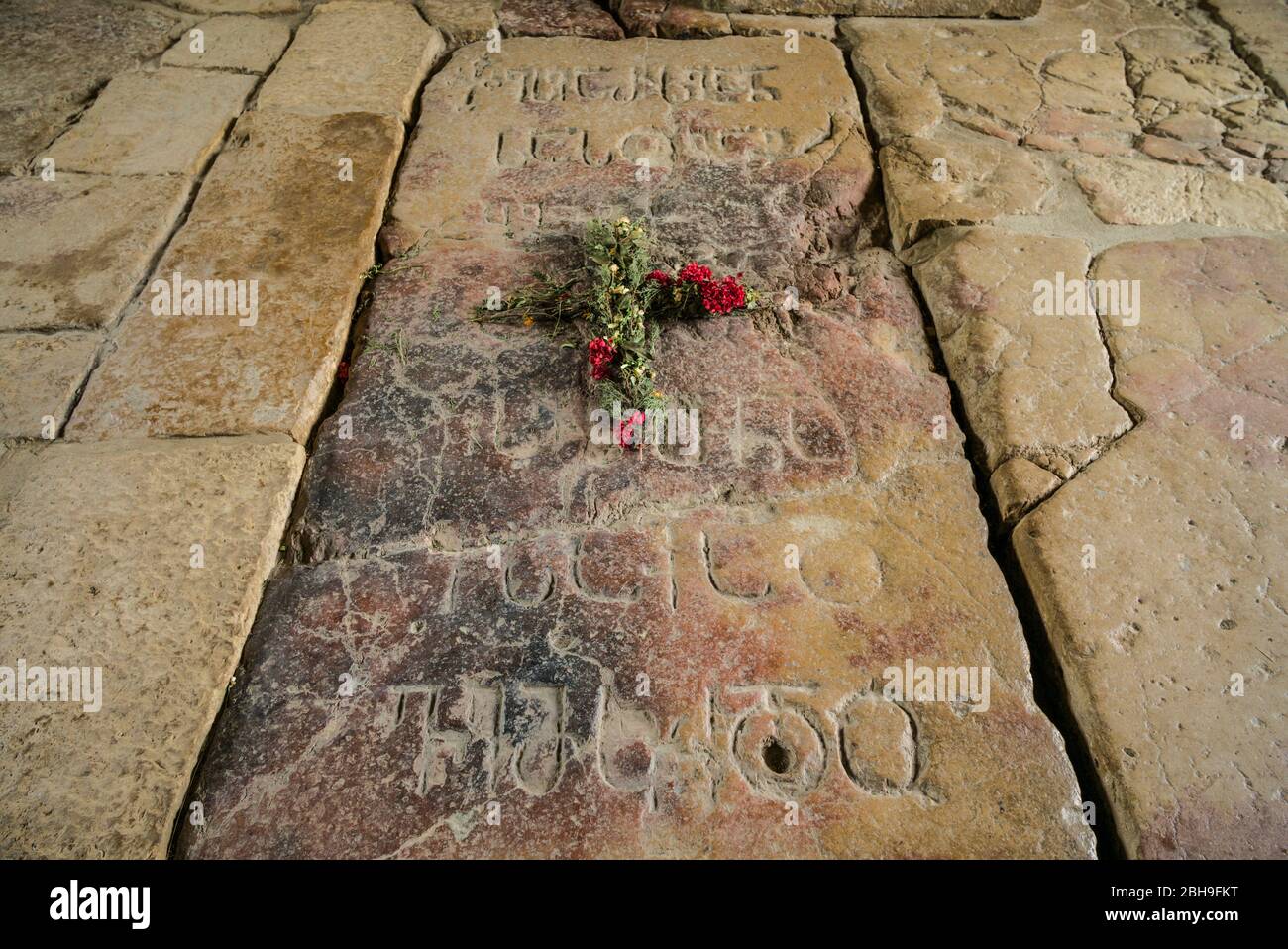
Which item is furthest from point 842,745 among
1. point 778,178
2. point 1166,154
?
point 1166,154

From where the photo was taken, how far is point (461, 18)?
12.1ft

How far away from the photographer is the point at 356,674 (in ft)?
6.14

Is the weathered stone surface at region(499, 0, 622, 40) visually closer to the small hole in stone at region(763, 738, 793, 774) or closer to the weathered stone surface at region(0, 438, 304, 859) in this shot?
the weathered stone surface at region(0, 438, 304, 859)

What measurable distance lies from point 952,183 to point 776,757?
2144mm

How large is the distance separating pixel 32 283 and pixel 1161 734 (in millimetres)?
3263

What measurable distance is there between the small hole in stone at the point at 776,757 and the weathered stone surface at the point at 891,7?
3249 millimetres

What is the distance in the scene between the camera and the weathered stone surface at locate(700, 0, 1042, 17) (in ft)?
12.2

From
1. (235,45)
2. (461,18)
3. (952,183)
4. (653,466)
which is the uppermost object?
(461,18)

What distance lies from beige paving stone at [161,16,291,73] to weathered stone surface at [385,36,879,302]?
0.81 metres

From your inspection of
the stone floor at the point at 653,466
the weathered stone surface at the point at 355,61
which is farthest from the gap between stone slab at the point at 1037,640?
the weathered stone surface at the point at 355,61

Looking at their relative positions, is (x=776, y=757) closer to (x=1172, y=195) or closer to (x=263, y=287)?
(x=263, y=287)

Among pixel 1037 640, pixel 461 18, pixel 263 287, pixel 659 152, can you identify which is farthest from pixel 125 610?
pixel 461 18

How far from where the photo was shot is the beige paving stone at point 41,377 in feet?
7.42

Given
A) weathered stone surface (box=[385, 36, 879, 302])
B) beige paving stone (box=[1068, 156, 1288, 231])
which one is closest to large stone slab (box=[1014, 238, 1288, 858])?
beige paving stone (box=[1068, 156, 1288, 231])
